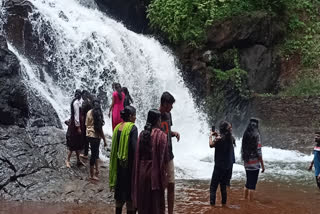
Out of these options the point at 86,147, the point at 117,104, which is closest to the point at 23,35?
the point at 86,147

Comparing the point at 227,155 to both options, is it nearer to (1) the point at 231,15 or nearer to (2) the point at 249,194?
(2) the point at 249,194

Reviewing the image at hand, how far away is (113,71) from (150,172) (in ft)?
30.5

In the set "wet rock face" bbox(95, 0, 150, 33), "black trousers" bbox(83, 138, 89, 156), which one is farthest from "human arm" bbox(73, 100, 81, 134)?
"wet rock face" bbox(95, 0, 150, 33)

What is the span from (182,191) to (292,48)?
13670 mm

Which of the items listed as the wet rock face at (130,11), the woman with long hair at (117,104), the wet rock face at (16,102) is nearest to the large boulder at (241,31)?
the wet rock face at (130,11)

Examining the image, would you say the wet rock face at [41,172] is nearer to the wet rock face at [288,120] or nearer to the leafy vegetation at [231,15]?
the wet rock face at [288,120]

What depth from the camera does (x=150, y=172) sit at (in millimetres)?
4367

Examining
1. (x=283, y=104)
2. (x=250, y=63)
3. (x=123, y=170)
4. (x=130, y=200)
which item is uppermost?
(x=250, y=63)

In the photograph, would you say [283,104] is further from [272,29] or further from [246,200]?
[246,200]

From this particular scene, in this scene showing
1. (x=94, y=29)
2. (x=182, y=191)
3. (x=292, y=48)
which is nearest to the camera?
(x=182, y=191)

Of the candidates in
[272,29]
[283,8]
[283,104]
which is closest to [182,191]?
[283,104]

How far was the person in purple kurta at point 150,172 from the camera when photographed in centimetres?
434

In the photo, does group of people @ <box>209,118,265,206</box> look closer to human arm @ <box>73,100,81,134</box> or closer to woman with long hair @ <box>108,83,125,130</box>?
woman with long hair @ <box>108,83,125,130</box>

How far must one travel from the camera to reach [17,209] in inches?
240
